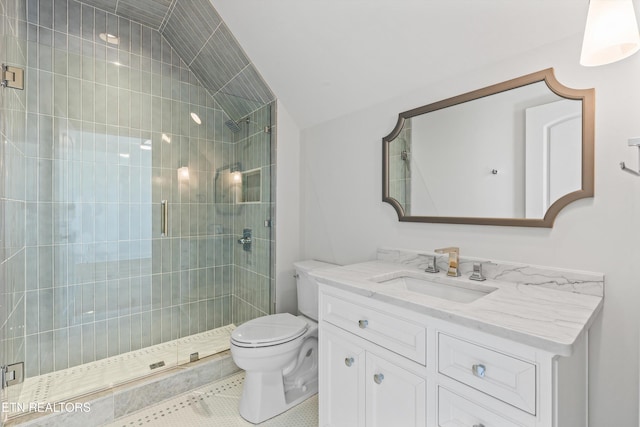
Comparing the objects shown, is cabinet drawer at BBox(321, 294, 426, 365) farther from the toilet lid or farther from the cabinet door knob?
the toilet lid

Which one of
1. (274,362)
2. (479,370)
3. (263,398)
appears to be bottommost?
(263,398)

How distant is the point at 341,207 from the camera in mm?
2139

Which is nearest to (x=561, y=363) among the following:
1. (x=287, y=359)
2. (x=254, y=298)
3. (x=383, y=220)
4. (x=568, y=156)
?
(x=568, y=156)

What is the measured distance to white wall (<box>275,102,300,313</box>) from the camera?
7.82ft

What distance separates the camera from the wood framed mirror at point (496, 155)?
116 centimetres

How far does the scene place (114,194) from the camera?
232 centimetres

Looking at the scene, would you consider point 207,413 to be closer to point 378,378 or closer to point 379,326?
point 378,378

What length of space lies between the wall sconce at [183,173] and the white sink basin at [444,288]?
1.90 meters

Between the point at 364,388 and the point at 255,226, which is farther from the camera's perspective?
the point at 255,226

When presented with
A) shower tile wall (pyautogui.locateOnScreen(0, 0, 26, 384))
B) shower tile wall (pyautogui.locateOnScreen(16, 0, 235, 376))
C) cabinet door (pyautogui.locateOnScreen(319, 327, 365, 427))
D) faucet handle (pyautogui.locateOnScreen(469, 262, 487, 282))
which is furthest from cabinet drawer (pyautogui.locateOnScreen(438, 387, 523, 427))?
shower tile wall (pyautogui.locateOnScreen(16, 0, 235, 376))

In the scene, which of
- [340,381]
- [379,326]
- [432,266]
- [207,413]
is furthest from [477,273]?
[207,413]

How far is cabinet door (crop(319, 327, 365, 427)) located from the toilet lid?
36 cm

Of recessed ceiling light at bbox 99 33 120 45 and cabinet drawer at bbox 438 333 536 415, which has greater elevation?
recessed ceiling light at bbox 99 33 120 45

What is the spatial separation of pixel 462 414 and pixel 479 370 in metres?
0.17
